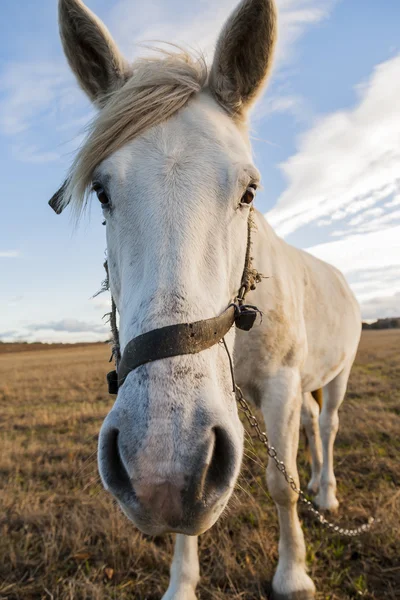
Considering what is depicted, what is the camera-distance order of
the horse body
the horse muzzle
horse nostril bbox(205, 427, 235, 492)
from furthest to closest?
the horse body → horse nostril bbox(205, 427, 235, 492) → the horse muzzle

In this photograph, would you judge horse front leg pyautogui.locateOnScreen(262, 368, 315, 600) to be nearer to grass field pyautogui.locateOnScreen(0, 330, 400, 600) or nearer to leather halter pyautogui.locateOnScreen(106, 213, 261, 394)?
grass field pyautogui.locateOnScreen(0, 330, 400, 600)

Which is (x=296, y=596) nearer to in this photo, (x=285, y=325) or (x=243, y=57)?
(x=285, y=325)

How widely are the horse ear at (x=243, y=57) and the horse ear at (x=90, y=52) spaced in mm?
613

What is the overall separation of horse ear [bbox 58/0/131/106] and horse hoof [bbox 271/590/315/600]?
3.46m

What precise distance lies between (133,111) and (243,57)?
36.1 inches

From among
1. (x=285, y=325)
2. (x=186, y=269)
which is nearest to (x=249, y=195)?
(x=186, y=269)

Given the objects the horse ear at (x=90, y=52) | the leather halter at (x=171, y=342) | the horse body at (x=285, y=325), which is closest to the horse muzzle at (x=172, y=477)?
the leather halter at (x=171, y=342)

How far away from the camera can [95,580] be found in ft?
9.59

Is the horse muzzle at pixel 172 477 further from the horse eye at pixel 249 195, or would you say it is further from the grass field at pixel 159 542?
the horse eye at pixel 249 195

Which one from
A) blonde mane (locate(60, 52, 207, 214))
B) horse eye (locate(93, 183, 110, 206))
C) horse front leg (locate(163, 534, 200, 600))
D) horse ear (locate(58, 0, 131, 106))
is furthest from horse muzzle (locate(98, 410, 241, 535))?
horse ear (locate(58, 0, 131, 106))

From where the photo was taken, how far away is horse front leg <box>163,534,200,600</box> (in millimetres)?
2730

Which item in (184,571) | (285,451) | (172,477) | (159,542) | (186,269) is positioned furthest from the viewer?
(159,542)

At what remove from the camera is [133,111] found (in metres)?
2.08

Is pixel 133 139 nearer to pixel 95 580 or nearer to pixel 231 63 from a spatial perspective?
pixel 231 63
